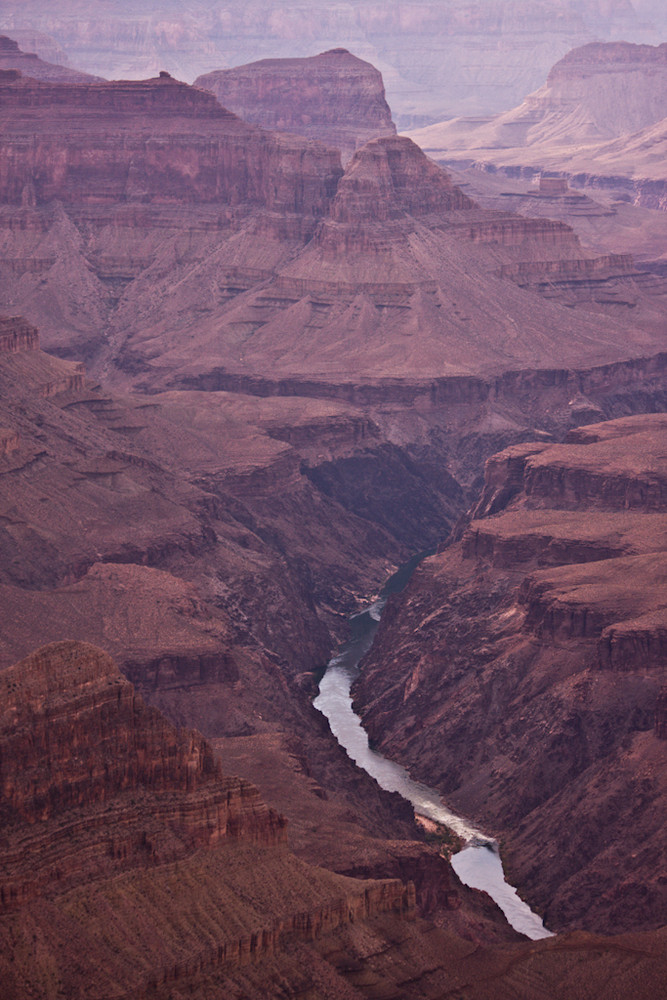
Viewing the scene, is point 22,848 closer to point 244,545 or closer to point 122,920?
point 122,920

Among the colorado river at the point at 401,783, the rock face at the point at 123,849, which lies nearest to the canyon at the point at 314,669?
the rock face at the point at 123,849

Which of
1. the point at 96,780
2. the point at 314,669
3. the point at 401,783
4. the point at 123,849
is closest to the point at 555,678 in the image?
the point at 401,783

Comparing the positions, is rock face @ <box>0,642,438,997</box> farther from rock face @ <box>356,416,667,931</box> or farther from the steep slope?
rock face @ <box>356,416,667,931</box>

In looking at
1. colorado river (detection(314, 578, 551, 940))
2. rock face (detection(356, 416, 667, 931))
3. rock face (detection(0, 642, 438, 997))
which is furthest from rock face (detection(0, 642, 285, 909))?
rock face (detection(356, 416, 667, 931))

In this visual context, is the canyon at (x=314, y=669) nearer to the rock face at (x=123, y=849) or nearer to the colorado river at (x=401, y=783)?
the rock face at (x=123, y=849)

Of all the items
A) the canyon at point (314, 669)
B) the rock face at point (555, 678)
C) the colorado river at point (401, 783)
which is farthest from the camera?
the rock face at point (555, 678)

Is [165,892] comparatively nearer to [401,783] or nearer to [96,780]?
[96,780]
